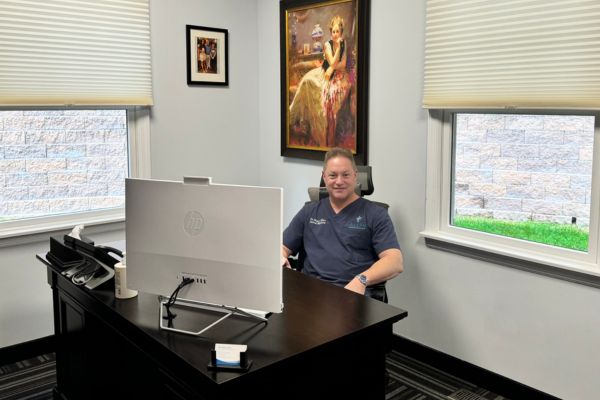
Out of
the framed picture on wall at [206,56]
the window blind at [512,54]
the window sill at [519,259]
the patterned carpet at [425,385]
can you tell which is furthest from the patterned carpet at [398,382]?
the framed picture on wall at [206,56]

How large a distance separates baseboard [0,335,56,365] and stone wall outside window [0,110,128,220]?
75cm

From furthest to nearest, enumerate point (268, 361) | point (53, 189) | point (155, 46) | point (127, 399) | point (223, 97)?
point (223, 97) < point (155, 46) < point (53, 189) < point (127, 399) < point (268, 361)

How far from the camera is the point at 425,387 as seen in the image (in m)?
3.09

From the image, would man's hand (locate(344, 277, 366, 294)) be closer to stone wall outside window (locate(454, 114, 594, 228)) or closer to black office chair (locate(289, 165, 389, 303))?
black office chair (locate(289, 165, 389, 303))

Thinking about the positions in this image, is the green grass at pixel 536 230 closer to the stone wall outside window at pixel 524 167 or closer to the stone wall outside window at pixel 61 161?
the stone wall outside window at pixel 524 167

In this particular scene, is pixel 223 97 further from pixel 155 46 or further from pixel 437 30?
pixel 437 30

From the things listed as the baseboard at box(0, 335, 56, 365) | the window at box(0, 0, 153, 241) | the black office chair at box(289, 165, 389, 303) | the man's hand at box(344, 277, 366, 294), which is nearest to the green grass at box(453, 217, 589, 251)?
the black office chair at box(289, 165, 389, 303)

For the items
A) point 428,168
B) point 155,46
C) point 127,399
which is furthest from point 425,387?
point 155,46

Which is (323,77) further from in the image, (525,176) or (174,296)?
(174,296)

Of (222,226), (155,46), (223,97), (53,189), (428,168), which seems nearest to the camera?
(222,226)

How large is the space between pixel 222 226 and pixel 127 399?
79 cm

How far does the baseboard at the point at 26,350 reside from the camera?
335cm

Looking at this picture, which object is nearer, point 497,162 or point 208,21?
point 497,162

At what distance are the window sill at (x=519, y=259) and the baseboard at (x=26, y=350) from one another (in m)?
2.31
